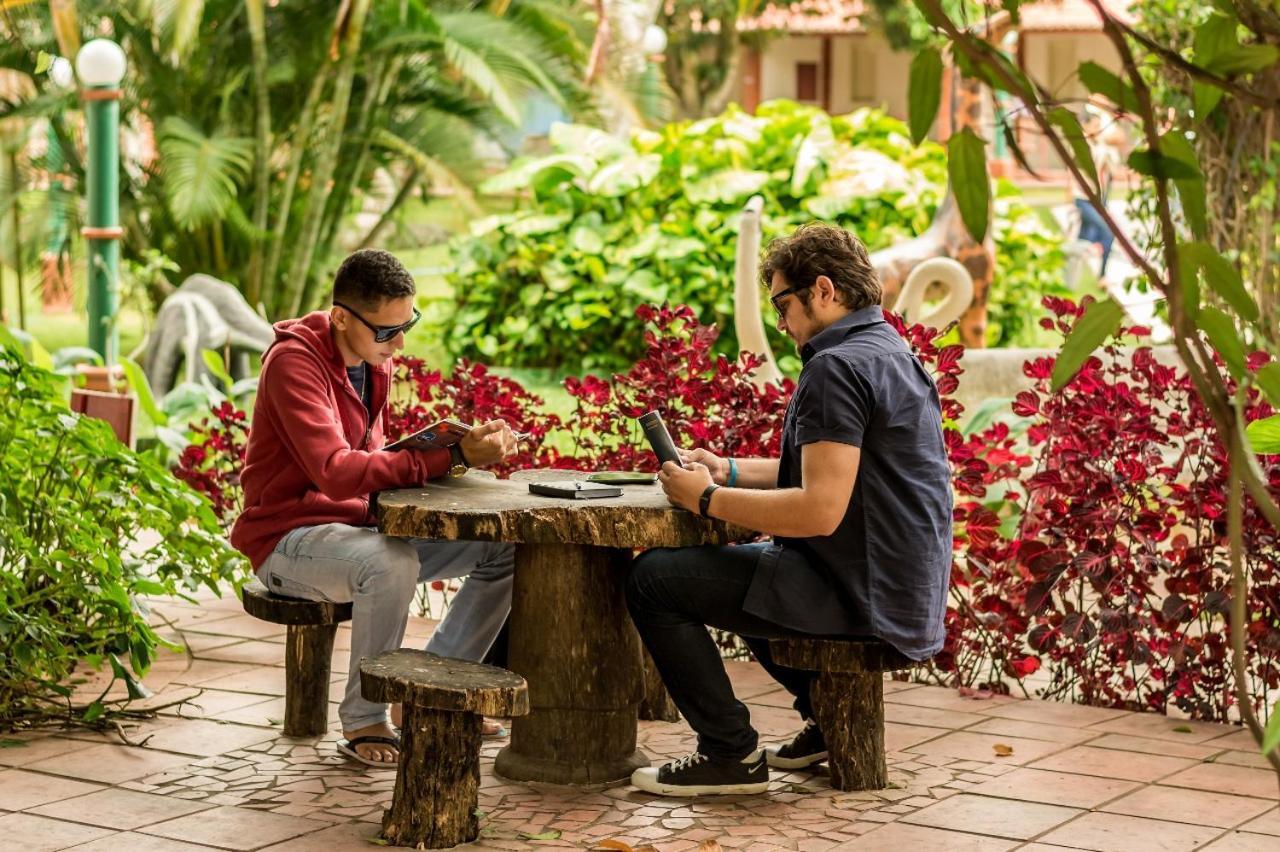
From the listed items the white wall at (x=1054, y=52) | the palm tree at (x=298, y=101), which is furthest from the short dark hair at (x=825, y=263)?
the white wall at (x=1054, y=52)

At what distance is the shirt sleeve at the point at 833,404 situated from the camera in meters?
3.75

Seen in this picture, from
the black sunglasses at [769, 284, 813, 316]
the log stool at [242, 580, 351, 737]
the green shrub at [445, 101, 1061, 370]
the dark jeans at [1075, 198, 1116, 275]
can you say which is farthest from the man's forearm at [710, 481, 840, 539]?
the dark jeans at [1075, 198, 1116, 275]

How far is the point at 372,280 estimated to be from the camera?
→ 4.31 meters

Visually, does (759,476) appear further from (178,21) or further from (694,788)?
(178,21)

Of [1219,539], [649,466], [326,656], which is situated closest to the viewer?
[326,656]

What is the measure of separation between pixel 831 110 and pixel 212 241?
20.7 m

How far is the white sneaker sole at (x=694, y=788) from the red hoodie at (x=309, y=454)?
3.17 feet

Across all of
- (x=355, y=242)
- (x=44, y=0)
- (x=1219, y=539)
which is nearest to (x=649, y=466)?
(x=1219, y=539)

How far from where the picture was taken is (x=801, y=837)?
3.78 metres

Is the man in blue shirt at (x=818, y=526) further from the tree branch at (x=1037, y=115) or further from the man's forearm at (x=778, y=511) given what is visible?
the tree branch at (x=1037, y=115)

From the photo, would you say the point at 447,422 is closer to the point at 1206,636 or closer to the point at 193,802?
the point at 193,802

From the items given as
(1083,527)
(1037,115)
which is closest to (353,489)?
(1083,527)

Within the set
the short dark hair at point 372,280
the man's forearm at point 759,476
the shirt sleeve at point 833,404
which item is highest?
the short dark hair at point 372,280

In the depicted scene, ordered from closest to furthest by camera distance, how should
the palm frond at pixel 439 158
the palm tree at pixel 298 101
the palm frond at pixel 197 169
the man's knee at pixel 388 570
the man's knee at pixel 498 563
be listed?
the man's knee at pixel 388 570 → the man's knee at pixel 498 563 → the palm frond at pixel 197 169 → the palm tree at pixel 298 101 → the palm frond at pixel 439 158
